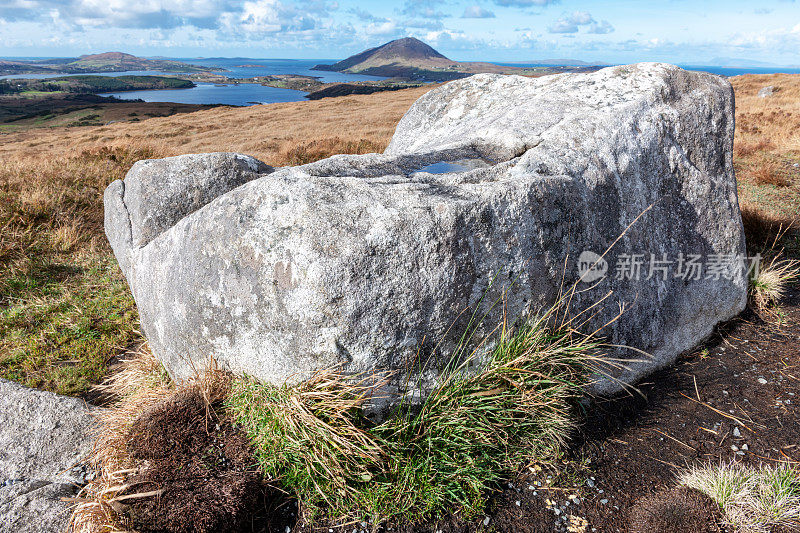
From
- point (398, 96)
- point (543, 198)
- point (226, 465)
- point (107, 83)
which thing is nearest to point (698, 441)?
point (543, 198)

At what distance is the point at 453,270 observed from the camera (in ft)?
Answer: 11.4

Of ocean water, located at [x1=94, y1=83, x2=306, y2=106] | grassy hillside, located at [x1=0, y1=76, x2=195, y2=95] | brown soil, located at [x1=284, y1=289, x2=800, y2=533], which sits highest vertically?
grassy hillside, located at [x1=0, y1=76, x2=195, y2=95]

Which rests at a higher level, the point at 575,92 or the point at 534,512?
the point at 575,92

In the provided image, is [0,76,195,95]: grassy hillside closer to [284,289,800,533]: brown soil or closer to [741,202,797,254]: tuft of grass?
[741,202,797,254]: tuft of grass

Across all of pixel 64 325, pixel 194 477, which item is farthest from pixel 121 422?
pixel 64 325

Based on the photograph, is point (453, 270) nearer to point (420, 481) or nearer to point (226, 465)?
point (420, 481)

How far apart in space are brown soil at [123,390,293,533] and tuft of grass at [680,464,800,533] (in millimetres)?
3092

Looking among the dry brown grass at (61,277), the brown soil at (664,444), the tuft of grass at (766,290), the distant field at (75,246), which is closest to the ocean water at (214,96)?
the distant field at (75,246)

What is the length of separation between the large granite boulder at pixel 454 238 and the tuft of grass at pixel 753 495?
1.27 m

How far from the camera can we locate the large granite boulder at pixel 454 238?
3338mm

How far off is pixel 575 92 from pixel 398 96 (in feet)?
154

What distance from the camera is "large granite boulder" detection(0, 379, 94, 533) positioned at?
3.25m

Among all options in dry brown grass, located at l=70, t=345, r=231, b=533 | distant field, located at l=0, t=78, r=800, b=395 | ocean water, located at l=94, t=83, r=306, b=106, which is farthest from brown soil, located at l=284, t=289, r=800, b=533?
ocean water, located at l=94, t=83, r=306, b=106

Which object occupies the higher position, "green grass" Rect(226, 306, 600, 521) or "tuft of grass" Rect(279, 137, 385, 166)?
"tuft of grass" Rect(279, 137, 385, 166)
